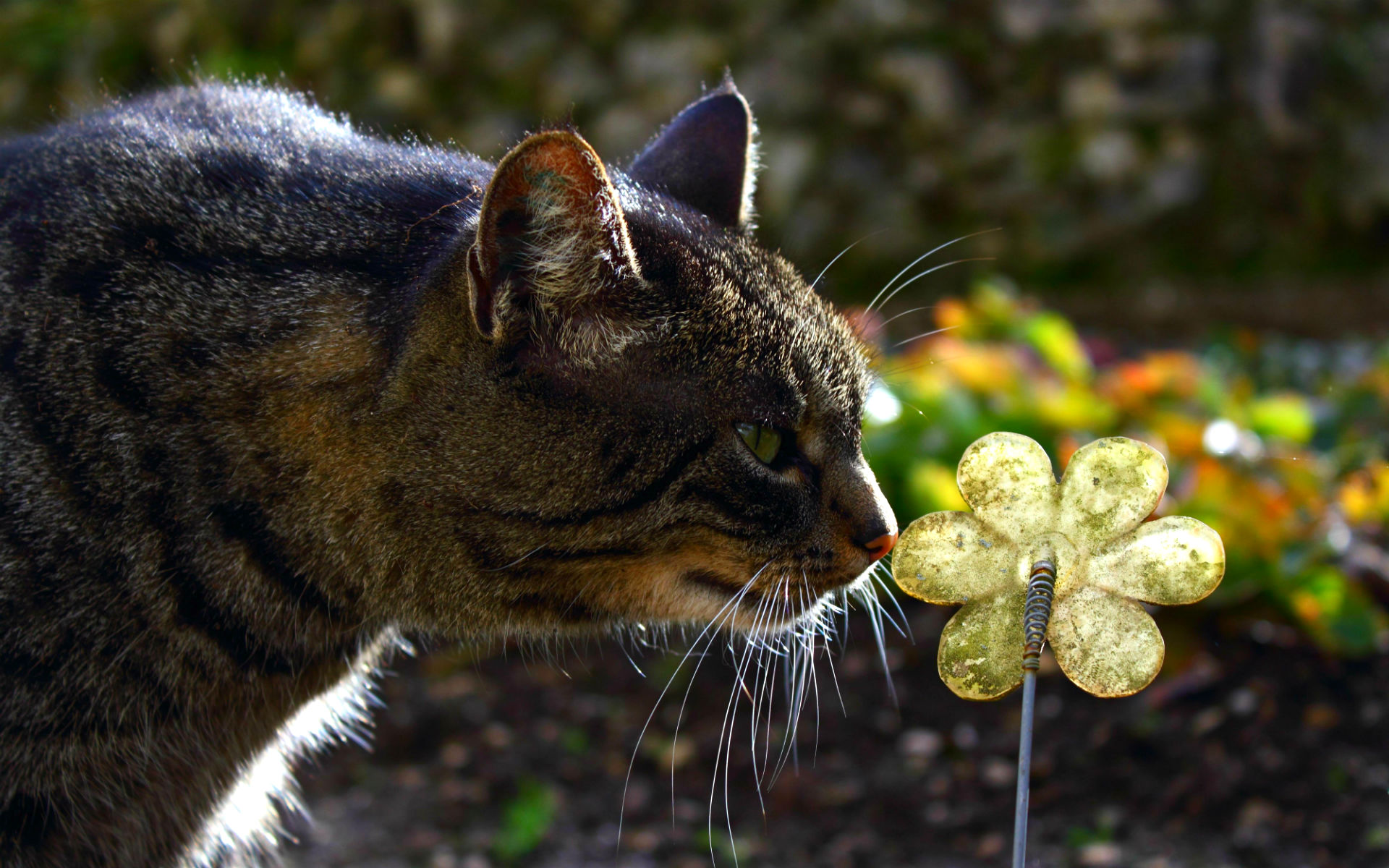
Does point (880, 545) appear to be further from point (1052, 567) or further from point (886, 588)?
point (1052, 567)

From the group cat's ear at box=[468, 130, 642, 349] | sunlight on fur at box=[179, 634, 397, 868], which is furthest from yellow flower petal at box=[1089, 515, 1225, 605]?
sunlight on fur at box=[179, 634, 397, 868]

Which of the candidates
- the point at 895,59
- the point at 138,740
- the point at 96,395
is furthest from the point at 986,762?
the point at 895,59

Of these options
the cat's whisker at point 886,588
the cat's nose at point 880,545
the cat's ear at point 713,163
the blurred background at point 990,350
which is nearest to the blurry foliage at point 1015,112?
the blurred background at point 990,350

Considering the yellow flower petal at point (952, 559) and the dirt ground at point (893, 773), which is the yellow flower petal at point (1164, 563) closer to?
the yellow flower petal at point (952, 559)

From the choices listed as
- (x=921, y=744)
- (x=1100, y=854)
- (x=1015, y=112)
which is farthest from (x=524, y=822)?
(x=1015, y=112)

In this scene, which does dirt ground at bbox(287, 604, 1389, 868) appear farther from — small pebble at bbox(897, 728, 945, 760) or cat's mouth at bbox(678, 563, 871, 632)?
cat's mouth at bbox(678, 563, 871, 632)

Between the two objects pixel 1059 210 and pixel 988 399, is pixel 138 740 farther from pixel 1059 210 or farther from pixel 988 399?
pixel 1059 210
